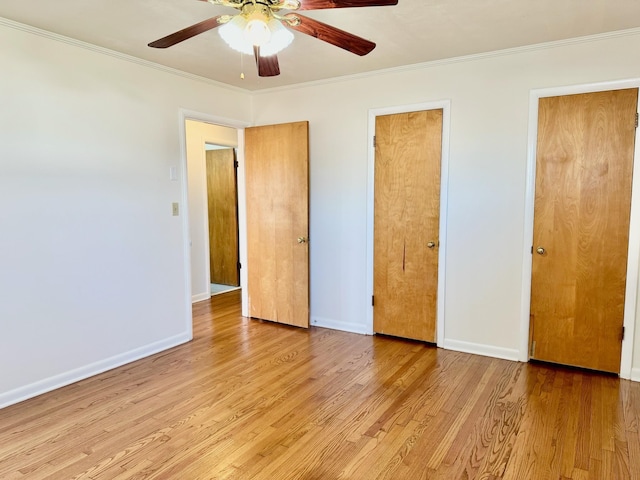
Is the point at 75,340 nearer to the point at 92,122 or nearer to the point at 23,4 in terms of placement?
the point at 92,122

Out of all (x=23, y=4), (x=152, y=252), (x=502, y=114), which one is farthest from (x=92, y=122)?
(x=502, y=114)

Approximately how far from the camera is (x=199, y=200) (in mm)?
5445

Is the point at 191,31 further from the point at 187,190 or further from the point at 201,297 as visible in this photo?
the point at 201,297

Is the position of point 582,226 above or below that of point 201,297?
above

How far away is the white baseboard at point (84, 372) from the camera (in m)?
2.72

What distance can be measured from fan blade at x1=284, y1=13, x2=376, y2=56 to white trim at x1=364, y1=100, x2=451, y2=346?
1589 mm

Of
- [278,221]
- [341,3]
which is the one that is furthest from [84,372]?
[341,3]

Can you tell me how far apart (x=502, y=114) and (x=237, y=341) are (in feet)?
9.66

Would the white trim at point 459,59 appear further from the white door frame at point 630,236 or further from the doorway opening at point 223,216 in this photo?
the doorway opening at point 223,216

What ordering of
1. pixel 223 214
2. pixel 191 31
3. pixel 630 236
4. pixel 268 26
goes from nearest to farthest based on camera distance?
1. pixel 268 26
2. pixel 191 31
3. pixel 630 236
4. pixel 223 214

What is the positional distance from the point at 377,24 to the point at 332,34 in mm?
833

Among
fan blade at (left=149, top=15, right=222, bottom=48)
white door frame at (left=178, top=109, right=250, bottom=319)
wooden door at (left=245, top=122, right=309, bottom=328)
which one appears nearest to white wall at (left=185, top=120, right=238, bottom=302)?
white door frame at (left=178, top=109, right=250, bottom=319)

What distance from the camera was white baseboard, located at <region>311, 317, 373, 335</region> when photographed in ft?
13.3

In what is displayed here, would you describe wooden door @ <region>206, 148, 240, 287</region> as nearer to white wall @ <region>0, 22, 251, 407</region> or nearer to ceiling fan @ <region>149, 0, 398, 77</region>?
white wall @ <region>0, 22, 251, 407</region>
